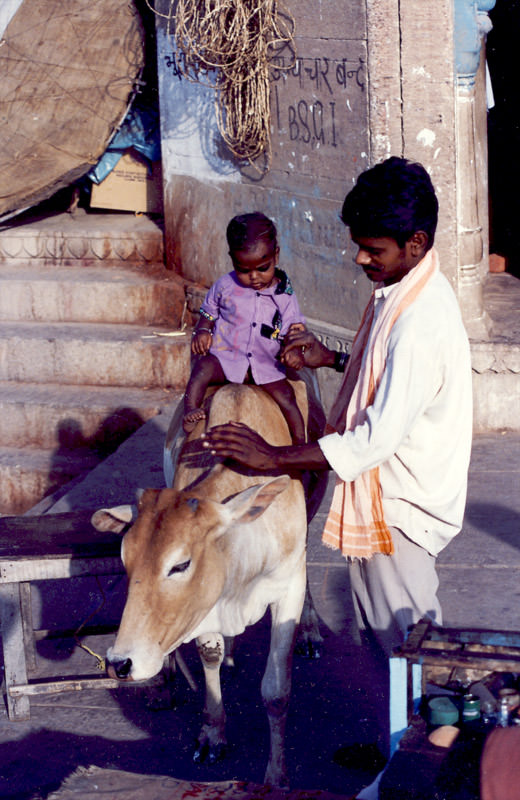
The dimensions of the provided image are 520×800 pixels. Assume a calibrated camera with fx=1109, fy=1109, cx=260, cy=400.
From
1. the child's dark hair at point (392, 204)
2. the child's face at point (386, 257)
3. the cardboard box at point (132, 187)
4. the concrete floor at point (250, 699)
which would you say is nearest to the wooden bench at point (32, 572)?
the concrete floor at point (250, 699)

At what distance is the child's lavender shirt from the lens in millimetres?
4668

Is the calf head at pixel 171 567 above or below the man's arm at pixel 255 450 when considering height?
below

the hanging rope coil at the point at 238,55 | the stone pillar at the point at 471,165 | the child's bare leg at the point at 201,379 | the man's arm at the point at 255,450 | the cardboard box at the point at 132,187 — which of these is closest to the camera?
the man's arm at the point at 255,450

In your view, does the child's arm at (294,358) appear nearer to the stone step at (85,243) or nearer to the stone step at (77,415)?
the stone step at (77,415)

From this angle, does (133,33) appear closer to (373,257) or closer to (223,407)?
(223,407)

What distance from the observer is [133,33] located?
341 inches

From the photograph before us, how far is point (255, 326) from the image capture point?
4680 millimetres

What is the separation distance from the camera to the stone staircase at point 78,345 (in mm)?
7832

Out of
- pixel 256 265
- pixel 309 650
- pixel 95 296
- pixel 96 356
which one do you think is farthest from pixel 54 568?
pixel 95 296

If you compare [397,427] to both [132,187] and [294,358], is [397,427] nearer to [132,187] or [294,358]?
[294,358]

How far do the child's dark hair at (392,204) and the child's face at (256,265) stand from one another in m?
1.14

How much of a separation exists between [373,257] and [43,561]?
1.98 metres

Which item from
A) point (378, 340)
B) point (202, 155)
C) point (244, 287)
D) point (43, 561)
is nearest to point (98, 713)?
point (43, 561)

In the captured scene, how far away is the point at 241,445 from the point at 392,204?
87cm
